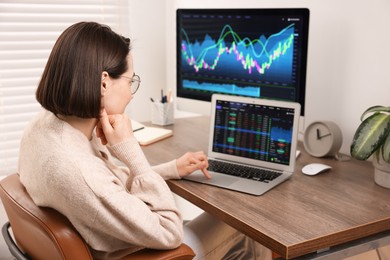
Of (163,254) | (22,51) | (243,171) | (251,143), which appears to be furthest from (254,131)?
(22,51)

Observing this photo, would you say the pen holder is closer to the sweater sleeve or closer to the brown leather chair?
the sweater sleeve

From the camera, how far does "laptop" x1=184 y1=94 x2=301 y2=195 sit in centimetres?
150

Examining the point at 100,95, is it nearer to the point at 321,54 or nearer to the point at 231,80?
the point at 231,80

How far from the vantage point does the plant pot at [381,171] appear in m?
1.42

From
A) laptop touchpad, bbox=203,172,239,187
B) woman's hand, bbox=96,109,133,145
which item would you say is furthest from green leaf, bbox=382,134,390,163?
woman's hand, bbox=96,109,133,145

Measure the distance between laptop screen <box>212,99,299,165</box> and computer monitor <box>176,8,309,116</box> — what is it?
18 centimetres

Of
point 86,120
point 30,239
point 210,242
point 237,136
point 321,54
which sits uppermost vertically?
point 321,54

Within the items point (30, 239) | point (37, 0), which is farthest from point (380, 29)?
point (37, 0)

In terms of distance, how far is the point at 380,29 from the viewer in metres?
1.65

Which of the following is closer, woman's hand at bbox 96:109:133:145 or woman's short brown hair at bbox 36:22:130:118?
woman's short brown hair at bbox 36:22:130:118

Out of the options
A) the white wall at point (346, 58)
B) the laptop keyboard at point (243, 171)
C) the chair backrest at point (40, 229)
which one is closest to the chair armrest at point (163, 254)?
the chair backrest at point (40, 229)

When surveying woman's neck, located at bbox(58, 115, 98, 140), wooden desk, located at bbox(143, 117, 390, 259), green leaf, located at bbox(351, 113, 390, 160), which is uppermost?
woman's neck, located at bbox(58, 115, 98, 140)

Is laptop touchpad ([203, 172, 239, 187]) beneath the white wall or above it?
beneath

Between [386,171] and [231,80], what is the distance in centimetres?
75
